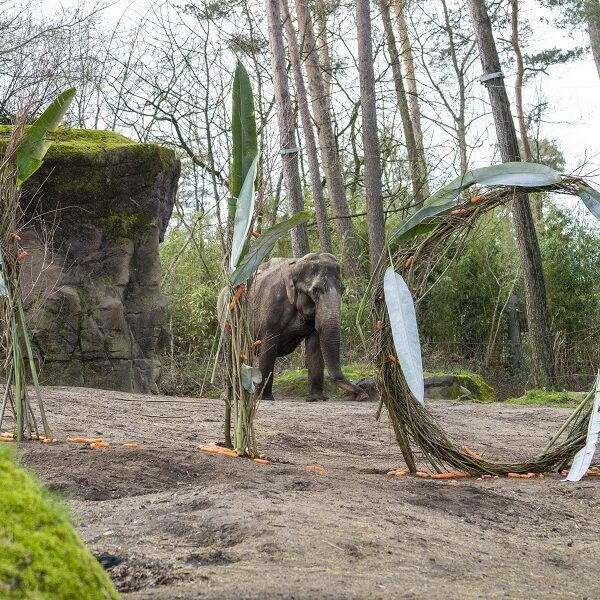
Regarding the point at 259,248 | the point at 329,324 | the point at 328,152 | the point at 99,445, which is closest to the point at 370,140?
the point at 328,152

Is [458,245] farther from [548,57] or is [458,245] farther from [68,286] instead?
[548,57]

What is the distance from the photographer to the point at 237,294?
636 cm

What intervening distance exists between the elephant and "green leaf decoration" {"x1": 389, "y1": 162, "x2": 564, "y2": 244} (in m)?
6.40

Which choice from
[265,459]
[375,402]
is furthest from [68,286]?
[265,459]

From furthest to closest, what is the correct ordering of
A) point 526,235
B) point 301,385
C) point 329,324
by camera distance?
point 301,385
point 526,235
point 329,324

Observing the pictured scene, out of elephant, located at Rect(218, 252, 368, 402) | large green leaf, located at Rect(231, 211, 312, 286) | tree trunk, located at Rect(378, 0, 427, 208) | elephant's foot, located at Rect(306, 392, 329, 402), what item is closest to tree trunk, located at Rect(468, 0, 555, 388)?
elephant, located at Rect(218, 252, 368, 402)

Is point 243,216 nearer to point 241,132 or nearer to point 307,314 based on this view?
point 241,132

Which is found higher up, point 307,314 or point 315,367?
point 307,314

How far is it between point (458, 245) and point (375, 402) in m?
7.06

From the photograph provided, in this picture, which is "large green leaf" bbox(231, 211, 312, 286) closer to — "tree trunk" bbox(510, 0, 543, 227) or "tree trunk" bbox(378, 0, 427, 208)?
"tree trunk" bbox(378, 0, 427, 208)

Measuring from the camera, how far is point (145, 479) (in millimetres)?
5539

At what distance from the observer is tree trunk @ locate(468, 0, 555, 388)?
47.5 feet

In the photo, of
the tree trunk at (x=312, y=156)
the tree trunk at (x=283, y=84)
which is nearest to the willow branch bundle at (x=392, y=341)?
the tree trunk at (x=283, y=84)

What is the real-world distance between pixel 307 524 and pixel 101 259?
30.5 ft
